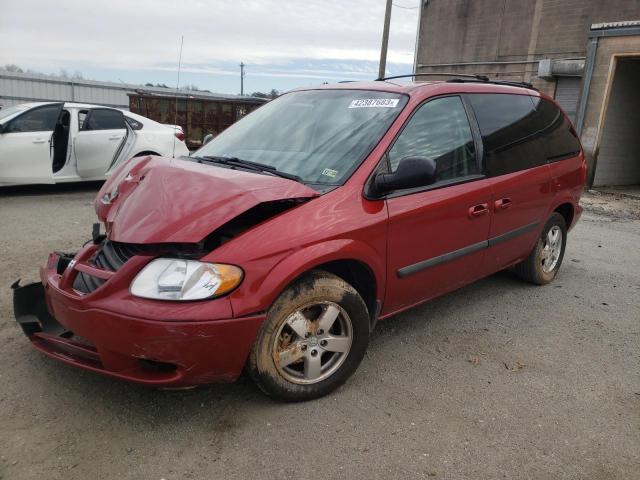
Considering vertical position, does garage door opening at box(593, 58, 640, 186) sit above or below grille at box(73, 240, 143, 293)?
above

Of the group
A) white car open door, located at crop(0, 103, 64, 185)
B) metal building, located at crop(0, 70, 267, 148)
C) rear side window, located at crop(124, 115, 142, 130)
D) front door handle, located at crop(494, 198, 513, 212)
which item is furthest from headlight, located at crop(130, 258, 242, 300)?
metal building, located at crop(0, 70, 267, 148)

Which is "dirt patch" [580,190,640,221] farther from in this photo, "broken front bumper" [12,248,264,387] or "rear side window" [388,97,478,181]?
"broken front bumper" [12,248,264,387]

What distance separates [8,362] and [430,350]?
2.61 meters

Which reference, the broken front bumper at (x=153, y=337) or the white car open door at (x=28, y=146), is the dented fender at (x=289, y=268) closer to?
the broken front bumper at (x=153, y=337)

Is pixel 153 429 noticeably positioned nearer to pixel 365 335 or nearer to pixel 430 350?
pixel 365 335

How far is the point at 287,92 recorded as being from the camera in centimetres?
408

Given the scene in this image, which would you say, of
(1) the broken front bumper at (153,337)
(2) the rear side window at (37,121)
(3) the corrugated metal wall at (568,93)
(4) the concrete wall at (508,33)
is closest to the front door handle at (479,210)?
(1) the broken front bumper at (153,337)

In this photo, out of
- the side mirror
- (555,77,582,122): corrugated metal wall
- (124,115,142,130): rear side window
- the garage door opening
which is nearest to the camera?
the side mirror

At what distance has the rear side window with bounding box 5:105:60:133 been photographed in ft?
25.7

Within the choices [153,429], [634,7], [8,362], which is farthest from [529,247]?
[634,7]

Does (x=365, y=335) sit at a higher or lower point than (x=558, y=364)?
higher

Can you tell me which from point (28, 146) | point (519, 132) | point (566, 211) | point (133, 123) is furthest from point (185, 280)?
point (133, 123)

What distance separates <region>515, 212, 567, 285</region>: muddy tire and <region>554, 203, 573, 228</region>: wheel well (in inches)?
2.5

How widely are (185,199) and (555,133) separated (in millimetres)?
3505
